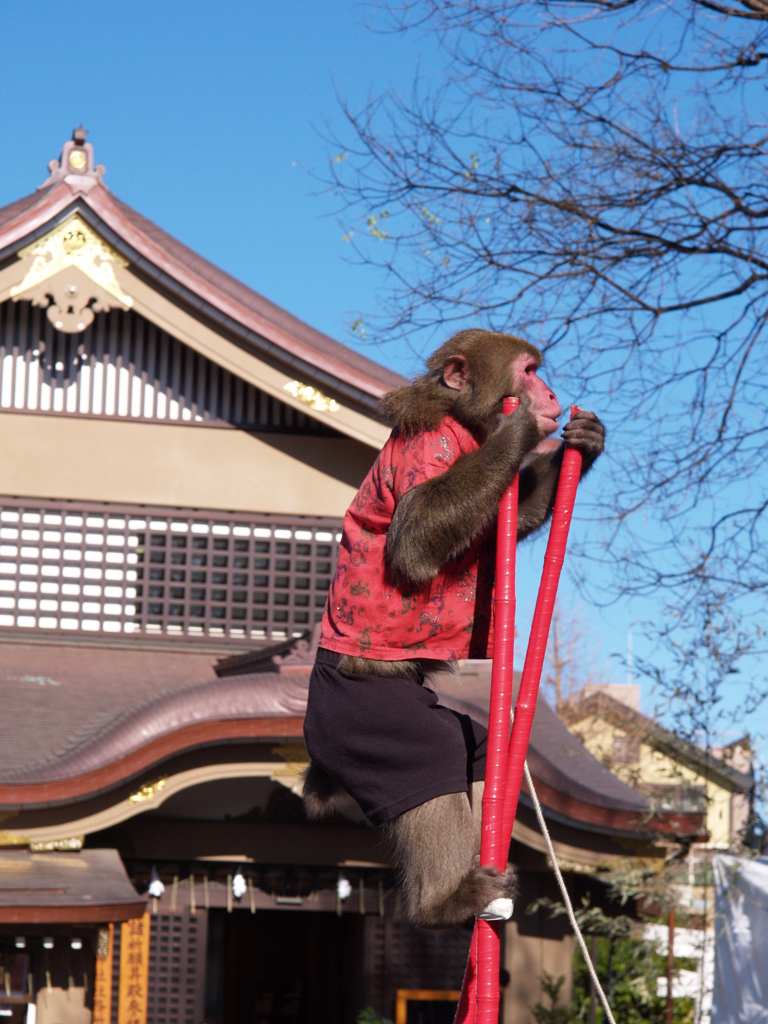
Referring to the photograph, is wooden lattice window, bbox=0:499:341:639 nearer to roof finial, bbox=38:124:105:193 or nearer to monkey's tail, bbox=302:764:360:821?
roof finial, bbox=38:124:105:193

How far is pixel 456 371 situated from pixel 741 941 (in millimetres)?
6554

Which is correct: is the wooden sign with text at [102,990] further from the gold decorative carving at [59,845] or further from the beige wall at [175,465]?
the beige wall at [175,465]

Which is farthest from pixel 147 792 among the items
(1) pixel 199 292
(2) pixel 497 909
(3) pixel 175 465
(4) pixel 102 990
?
(2) pixel 497 909

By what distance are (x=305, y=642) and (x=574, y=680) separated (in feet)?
86.9

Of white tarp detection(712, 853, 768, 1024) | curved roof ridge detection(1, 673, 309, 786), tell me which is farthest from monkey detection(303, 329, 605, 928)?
white tarp detection(712, 853, 768, 1024)

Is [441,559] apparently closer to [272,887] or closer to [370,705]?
[370,705]

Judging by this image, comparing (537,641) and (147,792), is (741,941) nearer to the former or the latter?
(147,792)

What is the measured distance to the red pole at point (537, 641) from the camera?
2695mm

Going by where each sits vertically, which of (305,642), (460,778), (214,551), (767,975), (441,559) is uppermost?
(214,551)

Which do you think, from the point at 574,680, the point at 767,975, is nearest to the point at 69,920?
the point at 767,975

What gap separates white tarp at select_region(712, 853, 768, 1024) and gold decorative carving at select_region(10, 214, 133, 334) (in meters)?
5.91

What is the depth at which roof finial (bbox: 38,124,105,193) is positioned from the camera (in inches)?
356

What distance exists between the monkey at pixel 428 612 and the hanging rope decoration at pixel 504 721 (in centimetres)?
6

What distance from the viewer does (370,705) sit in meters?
2.85
